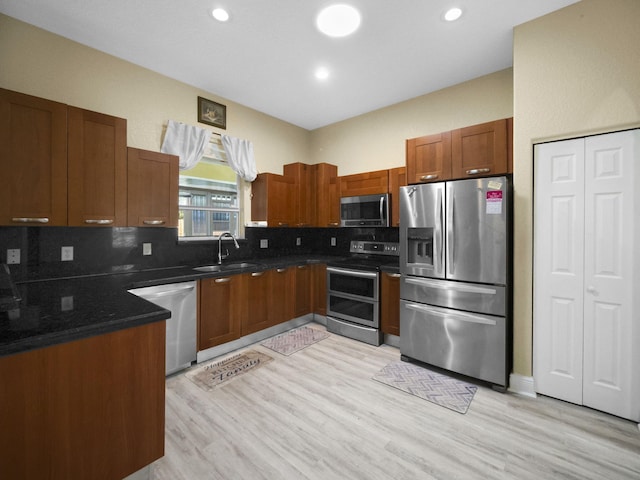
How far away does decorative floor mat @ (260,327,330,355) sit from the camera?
319 centimetres

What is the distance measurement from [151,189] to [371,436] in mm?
2716

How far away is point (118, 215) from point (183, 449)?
6.12 ft

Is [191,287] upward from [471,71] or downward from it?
downward

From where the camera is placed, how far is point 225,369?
8.86 ft

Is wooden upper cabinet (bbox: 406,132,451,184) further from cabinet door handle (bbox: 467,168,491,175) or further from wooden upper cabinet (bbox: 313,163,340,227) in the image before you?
wooden upper cabinet (bbox: 313,163,340,227)

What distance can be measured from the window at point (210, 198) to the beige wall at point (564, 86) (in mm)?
3238

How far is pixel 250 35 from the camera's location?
242cm

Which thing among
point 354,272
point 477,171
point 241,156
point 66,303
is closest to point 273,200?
point 241,156

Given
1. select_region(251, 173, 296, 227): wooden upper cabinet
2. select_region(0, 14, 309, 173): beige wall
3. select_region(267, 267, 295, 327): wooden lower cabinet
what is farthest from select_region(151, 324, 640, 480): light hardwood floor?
select_region(0, 14, 309, 173): beige wall

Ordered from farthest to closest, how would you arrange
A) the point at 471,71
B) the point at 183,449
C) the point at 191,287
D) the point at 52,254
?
the point at 471,71
the point at 191,287
the point at 52,254
the point at 183,449

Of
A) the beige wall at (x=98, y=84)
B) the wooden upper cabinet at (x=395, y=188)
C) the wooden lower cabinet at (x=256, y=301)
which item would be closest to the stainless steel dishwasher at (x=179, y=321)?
the wooden lower cabinet at (x=256, y=301)

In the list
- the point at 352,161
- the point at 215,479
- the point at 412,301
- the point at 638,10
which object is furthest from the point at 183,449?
the point at 638,10

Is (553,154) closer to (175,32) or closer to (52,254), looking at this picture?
(175,32)

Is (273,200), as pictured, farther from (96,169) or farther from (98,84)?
(98,84)
